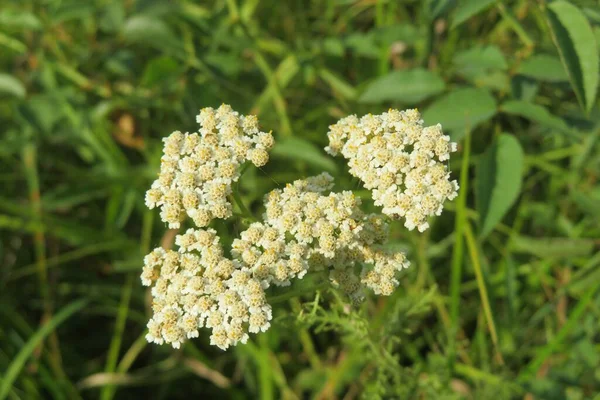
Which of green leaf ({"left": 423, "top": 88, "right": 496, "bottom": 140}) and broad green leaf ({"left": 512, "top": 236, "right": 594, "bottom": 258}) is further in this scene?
broad green leaf ({"left": 512, "top": 236, "right": 594, "bottom": 258})

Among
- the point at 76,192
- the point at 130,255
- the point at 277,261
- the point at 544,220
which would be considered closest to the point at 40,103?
the point at 76,192

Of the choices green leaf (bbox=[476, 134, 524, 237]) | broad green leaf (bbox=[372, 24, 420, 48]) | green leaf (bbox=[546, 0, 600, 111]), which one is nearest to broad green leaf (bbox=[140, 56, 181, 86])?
broad green leaf (bbox=[372, 24, 420, 48])

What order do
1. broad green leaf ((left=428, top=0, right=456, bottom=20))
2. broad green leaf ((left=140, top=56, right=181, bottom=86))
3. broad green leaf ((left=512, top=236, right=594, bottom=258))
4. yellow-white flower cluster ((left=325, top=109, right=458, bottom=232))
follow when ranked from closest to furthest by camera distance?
1. yellow-white flower cluster ((left=325, top=109, right=458, bottom=232))
2. broad green leaf ((left=428, top=0, right=456, bottom=20))
3. broad green leaf ((left=512, top=236, right=594, bottom=258))
4. broad green leaf ((left=140, top=56, right=181, bottom=86))

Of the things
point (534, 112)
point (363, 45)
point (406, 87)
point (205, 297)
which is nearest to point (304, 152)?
point (406, 87)

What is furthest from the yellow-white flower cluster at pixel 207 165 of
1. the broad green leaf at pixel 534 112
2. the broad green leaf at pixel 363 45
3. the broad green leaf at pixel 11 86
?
the broad green leaf at pixel 11 86

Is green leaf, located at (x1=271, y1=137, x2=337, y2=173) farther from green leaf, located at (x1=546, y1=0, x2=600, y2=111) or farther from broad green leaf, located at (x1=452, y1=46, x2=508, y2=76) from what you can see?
green leaf, located at (x1=546, y1=0, x2=600, y2=111)

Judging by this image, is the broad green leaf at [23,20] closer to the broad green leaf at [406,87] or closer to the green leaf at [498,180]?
the broad green leaf at [406,87]

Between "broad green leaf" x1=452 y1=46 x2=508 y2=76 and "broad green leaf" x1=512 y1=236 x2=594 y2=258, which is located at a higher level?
"broad green leaf" x1=452 y1=46 x2=508 y2=76
